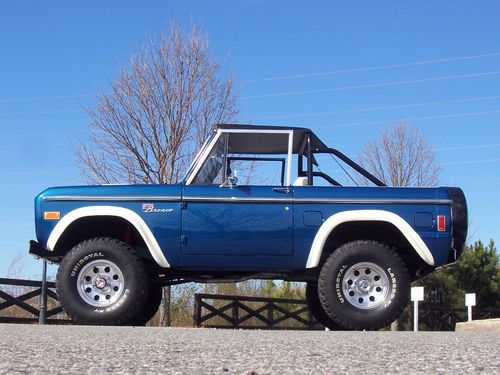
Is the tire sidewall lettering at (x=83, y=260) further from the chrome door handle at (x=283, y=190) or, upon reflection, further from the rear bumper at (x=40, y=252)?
the chrome door handle at (x=283, y=190)

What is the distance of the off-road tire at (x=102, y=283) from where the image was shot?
643cm

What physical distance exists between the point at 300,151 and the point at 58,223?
285cm

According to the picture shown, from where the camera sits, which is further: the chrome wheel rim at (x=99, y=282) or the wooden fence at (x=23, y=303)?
the wooden fence at (x=23, y=303)

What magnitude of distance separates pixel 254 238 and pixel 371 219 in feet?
3.77

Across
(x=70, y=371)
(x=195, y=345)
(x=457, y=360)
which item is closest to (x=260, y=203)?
(x=195, y=345)

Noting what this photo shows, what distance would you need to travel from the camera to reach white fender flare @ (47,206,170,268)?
655cm

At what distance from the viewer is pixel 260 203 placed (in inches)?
260

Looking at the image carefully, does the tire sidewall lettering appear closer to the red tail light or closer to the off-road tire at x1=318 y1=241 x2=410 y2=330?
the off-road tire at x1=318 y1=241 x2=410 y2=330

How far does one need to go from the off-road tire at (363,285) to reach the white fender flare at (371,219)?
18cm

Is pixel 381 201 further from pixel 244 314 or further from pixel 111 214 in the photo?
pixel 244 314

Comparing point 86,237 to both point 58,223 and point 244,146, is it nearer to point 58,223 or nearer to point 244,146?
point 58,223

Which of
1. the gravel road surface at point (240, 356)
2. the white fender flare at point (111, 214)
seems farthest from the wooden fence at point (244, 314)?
the gravel road surface at point (240, 356)

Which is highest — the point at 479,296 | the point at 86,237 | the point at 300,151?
the point at 300,151

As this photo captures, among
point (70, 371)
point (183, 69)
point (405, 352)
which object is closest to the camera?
point (70, 371)
